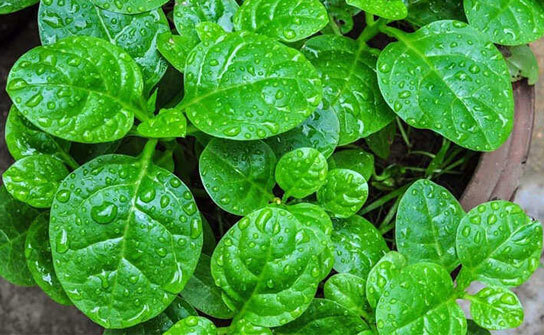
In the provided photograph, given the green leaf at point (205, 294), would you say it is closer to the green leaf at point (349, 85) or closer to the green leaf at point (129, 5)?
the green leaf at point (349, 85)

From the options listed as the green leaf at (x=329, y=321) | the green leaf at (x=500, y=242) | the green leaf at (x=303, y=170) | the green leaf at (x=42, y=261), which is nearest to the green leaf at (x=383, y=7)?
the green leaf at (x=303, y=170)

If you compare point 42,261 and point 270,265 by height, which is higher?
point 270,265

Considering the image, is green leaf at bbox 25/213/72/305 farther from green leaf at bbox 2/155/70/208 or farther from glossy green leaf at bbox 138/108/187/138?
glossy green leaf at bbox 138/108/187/138

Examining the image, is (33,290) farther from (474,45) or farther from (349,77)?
(474,45)

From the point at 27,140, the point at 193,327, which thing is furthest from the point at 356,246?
the point at 27,140

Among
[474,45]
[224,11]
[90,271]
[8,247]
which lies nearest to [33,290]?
[8,247]

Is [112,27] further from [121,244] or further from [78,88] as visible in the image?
[121,244]
